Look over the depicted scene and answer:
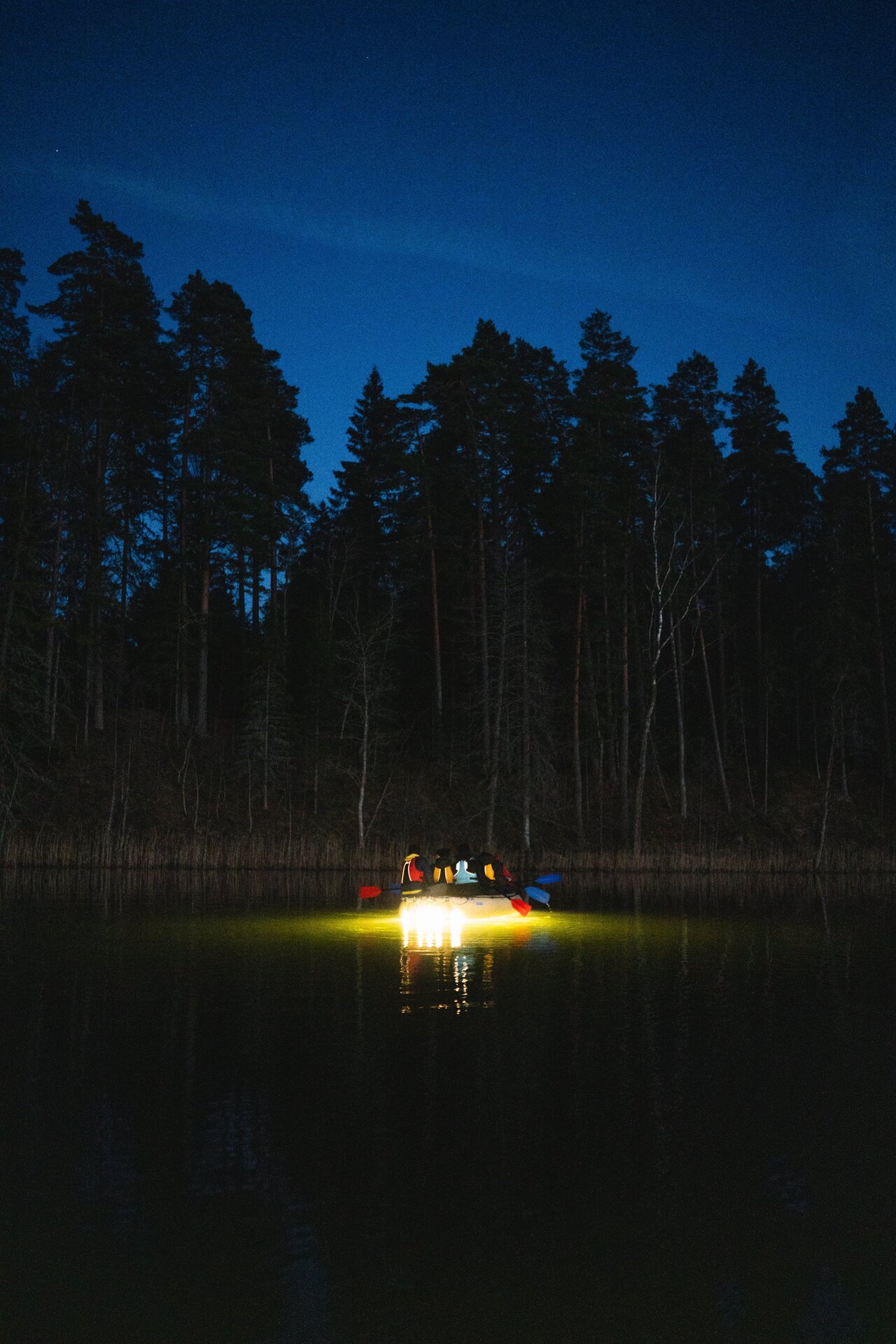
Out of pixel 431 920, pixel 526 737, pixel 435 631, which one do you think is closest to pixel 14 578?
pixel 431 920

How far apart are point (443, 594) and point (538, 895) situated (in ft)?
89.5

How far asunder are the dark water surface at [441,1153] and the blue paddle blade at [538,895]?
919 centimetres

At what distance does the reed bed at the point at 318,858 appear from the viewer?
34.5 metres

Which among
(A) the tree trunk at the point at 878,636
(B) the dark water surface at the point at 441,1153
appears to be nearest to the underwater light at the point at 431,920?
(B) the dark water surface at the point at 441,1153

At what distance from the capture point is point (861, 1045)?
11.5 metres

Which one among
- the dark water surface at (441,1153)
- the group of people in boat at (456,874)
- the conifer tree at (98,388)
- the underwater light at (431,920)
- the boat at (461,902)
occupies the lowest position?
the dark water surface at (441,1153)

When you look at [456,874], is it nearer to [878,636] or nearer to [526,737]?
[526,737]

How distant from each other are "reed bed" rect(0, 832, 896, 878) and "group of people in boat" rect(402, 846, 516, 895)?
367 inches

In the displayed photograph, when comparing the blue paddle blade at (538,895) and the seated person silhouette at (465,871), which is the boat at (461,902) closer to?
the seated person silhouette at (465,871)

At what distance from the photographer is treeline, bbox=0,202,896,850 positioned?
135ft

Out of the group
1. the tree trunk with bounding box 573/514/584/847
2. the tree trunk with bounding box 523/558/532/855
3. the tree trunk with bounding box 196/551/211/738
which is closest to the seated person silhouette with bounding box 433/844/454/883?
the tree trunk with bounding box 523/558/532/855

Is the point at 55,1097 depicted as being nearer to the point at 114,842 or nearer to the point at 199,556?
the point at 114,842

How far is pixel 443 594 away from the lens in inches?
2028

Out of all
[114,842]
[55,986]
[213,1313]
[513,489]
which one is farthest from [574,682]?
[213,1313]
